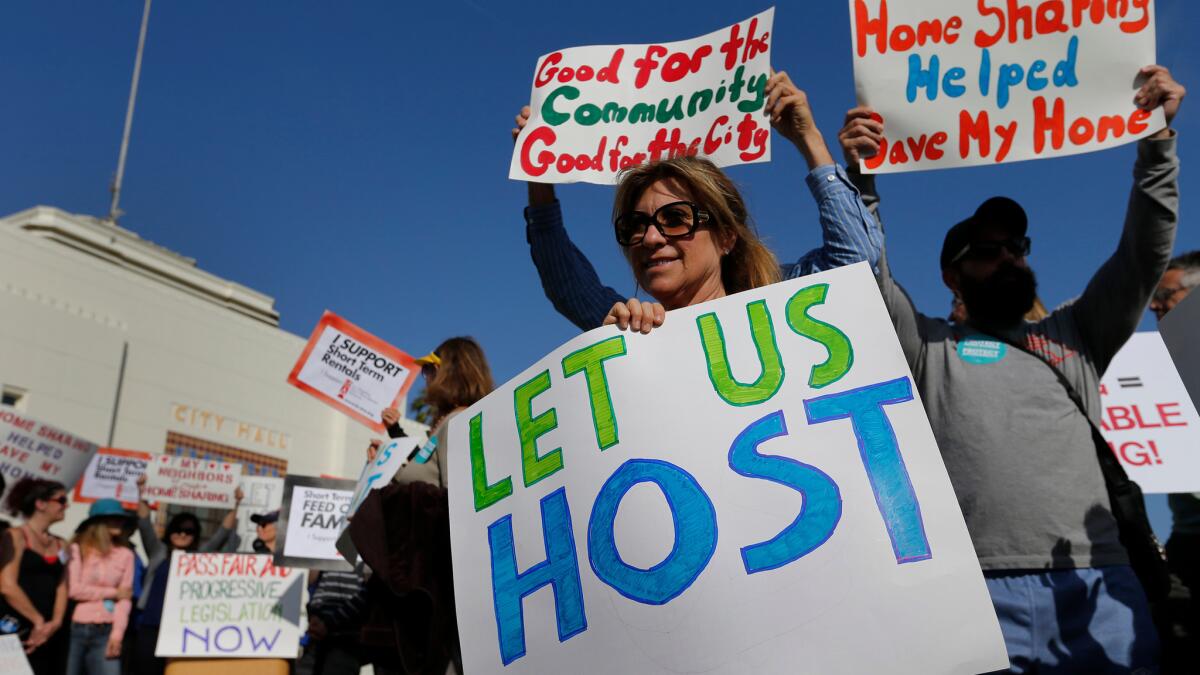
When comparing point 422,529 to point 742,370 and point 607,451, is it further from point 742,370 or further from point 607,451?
point 742,370

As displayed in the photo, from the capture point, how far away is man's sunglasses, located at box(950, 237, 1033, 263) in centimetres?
276

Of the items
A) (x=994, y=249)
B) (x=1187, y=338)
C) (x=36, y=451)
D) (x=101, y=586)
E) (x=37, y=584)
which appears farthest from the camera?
(x=36, y=451)

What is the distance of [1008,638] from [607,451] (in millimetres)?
1165

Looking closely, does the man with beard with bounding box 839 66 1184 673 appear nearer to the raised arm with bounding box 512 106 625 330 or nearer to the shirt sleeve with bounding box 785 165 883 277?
the shirt sleeve with bounding box 785 165 883 277

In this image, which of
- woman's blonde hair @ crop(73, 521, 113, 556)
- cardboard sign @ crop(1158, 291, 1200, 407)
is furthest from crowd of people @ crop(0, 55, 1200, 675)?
woman's blonde hair @ crop(73, 521, 113, 556)

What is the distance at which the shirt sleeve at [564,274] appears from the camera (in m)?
2.63

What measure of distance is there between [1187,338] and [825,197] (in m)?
0.78

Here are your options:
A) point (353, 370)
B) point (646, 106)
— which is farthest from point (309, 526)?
point (646, 106)

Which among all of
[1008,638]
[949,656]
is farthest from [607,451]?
[1008,638]

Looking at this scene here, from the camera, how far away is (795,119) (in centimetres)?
241

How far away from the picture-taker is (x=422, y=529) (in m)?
2.50

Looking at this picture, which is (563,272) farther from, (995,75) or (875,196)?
(995,75)

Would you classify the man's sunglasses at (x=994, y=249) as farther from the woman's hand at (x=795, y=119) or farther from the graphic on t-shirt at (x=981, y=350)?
the woman's hand at (x=795, y=119)

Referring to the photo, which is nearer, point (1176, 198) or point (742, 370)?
point (742, 370)
